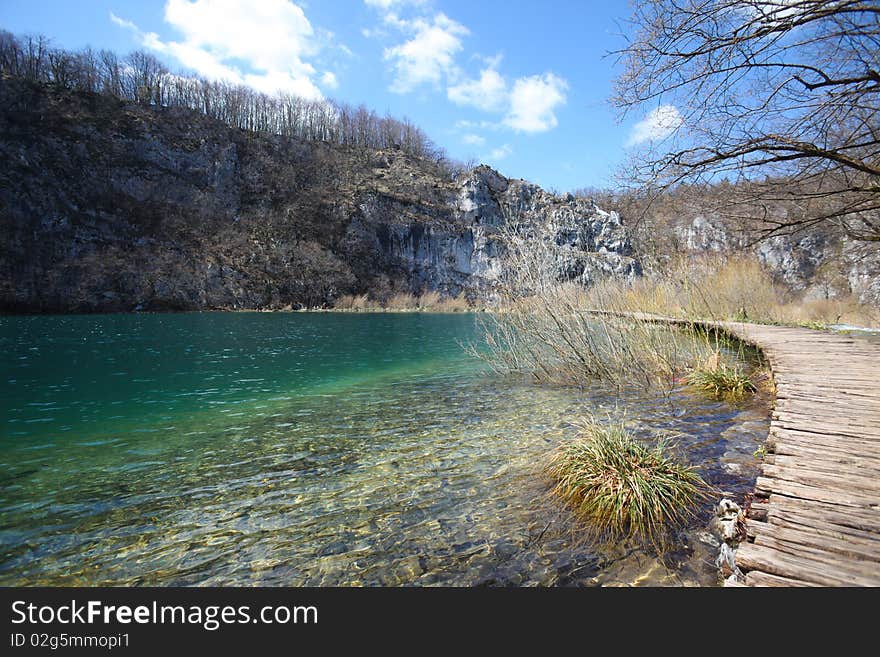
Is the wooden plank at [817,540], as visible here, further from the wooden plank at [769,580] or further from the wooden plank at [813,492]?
the wooden plank at [813,492]

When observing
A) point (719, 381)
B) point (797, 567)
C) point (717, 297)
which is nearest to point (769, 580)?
point (797, 567)

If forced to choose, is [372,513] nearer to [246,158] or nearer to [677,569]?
[677,569]

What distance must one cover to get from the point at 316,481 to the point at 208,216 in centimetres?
7332

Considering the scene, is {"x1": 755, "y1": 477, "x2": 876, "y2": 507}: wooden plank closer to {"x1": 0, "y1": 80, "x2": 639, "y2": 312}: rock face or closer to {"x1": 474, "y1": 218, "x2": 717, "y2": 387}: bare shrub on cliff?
{"x1": 474, "y1": 218, "x2": 717, "y2": 387}: bare shrub on cliff

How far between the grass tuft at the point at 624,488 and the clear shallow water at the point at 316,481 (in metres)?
0.20

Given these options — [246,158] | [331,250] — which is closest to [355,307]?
[331,250]

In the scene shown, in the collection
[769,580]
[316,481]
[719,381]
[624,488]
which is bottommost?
[316,481]

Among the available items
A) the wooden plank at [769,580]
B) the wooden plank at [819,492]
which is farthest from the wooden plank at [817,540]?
the wooden plank at [769,580]

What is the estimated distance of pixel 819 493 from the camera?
10.2 ft

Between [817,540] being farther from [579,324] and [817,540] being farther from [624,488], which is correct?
[579,324]

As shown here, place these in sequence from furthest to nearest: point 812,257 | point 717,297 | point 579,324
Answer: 1. point 812,257
2. point 717,297
3. point 579,324

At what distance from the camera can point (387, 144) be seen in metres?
110

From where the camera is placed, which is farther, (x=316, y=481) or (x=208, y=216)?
(x=208, y=216)

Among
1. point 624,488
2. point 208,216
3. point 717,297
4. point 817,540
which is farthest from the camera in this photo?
point 208,216
